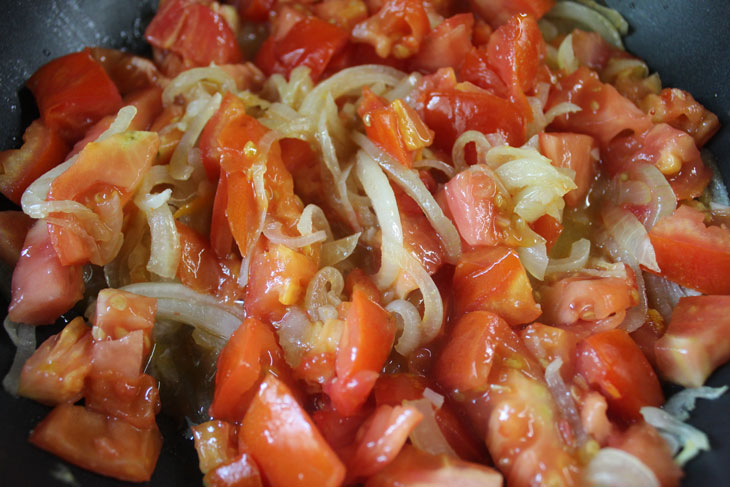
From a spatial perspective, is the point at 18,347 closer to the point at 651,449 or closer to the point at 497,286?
the point at 497,286

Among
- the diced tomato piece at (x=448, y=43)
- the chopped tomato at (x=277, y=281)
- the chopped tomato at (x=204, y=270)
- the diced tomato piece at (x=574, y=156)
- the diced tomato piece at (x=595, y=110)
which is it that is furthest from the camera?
the diced tomato piece at (x=448, y=43)

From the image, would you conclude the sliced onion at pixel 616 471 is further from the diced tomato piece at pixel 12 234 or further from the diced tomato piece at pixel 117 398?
the diced tomato piece at pixel 12 234

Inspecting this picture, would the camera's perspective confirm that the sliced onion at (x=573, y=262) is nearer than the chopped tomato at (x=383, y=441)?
No

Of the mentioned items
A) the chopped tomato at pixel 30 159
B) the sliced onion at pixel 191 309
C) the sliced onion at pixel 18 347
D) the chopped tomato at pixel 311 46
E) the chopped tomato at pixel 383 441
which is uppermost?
the chopped tomato at pixel 311 46

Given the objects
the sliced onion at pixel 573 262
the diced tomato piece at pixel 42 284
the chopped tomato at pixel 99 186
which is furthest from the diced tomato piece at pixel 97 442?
the sliced onion at pixel 573 262

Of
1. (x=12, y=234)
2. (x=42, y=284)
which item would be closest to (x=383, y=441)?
(x=42, y=284)

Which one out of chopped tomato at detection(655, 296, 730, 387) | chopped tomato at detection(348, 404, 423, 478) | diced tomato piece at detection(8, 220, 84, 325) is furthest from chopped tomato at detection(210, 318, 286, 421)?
chopped tomato at detection(655, 296, 730, 387)

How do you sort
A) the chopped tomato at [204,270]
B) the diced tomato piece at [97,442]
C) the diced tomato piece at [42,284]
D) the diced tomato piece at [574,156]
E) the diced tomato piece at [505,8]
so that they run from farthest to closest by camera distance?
the diced tomato piece at [505,8], the diced tomato piece at [574,156], the chopped tomato at [204,270], the diced tomato piece at [42,284], the diced tomato piece at [97,442]
